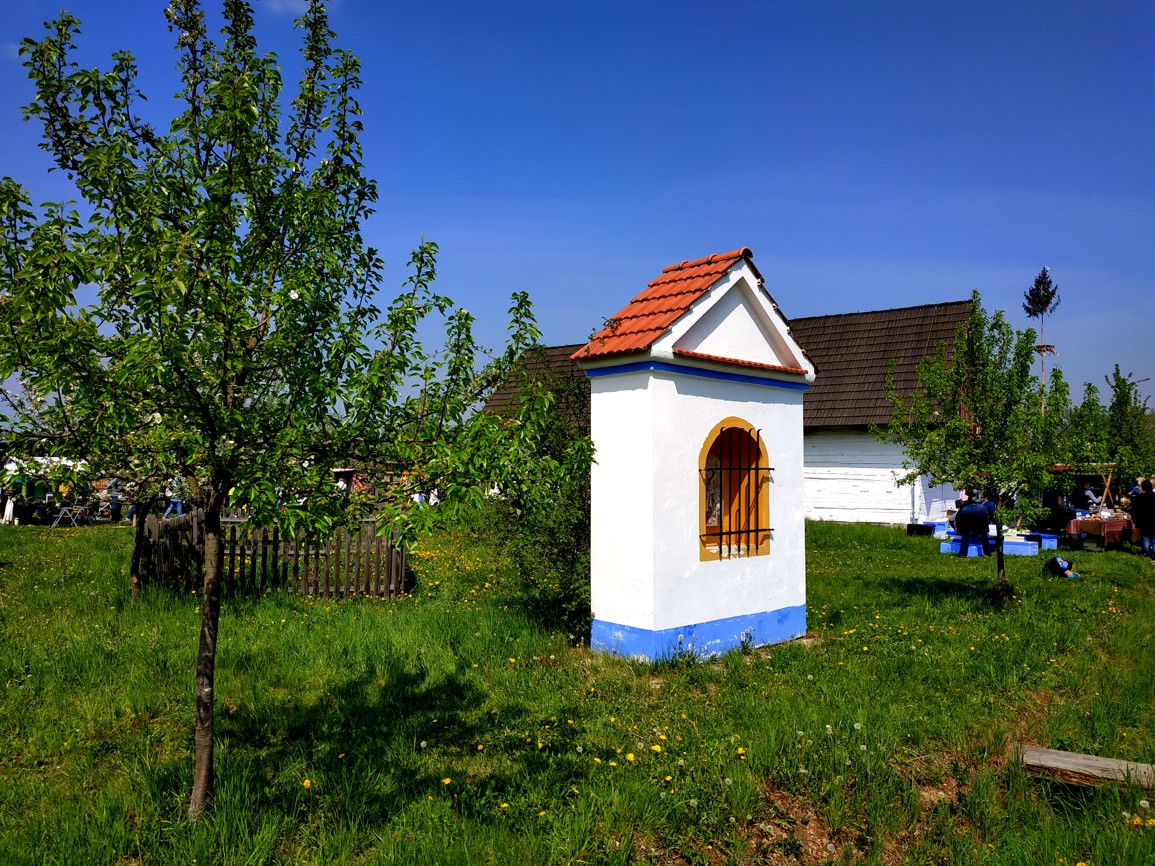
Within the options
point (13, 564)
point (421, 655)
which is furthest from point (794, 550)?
point (13, 564)

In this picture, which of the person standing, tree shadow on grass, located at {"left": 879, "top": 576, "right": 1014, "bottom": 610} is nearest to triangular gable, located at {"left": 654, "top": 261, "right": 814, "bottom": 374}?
tree shadow on grass, located at {"left": 879, "top": 576, "right": 1014, "bottom": 610}

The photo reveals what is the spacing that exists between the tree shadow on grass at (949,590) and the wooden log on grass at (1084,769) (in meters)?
5.39

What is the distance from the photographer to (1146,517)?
16.6 meters

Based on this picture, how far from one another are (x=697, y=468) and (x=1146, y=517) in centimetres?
1420

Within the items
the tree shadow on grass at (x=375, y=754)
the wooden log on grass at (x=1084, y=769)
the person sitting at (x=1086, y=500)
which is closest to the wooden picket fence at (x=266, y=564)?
the tree shadow on grass at (x=375, y=754)

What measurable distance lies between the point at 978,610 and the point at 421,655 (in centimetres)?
731

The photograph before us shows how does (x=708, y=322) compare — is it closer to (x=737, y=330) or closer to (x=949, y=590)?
(x=737, y=330)

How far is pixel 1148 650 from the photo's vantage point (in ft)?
26.6

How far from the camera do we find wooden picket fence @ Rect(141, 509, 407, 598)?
994cm

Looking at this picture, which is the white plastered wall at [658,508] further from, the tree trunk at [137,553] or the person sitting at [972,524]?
the person sitting at [972,524]

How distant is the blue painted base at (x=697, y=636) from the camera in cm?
750

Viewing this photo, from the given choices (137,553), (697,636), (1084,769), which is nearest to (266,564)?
(137,553)

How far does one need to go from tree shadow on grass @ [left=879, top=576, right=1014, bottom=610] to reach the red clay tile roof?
219 inches

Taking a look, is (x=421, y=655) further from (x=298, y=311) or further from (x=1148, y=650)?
(x=1148, y=650)
